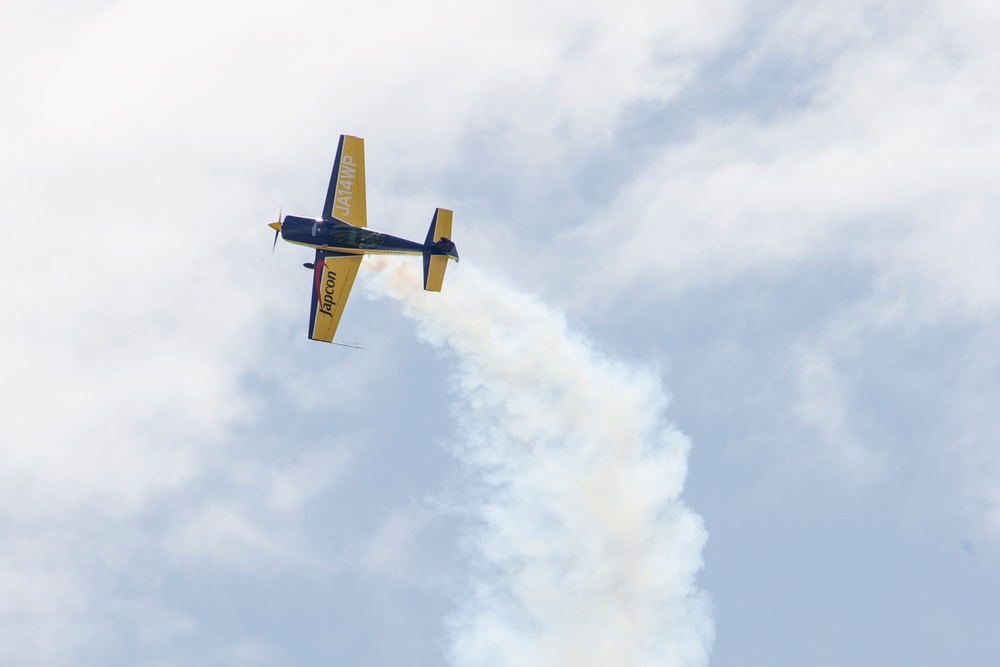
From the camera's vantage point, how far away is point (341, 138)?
3686 inches

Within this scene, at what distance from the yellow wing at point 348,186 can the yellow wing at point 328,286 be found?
2662 mm

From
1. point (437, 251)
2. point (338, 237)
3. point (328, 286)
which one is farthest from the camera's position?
point (328, 286)

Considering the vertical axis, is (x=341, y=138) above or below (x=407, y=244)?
above

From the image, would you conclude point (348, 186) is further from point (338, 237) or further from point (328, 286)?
point (328, 286)

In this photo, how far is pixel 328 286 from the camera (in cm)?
9144

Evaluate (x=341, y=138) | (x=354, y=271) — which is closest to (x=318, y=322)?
(x=354, y=271)

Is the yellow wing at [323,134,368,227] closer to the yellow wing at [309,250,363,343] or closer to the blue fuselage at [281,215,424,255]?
the blue fuselage at [281,215,424,255]

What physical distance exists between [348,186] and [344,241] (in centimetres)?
416

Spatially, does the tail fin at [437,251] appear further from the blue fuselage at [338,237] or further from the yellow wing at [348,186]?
the yellow wing at [348,186]

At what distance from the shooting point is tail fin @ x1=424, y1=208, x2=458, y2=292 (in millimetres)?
89000

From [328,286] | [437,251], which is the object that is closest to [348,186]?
[328,286]

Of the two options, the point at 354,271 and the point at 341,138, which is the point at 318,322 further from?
the point at 341,138

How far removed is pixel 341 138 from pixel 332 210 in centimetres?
546

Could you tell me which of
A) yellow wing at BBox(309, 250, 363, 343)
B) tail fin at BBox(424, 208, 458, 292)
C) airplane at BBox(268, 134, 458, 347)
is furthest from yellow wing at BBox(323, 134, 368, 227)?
tail fin at BBox(424, 208, 458, 292)
